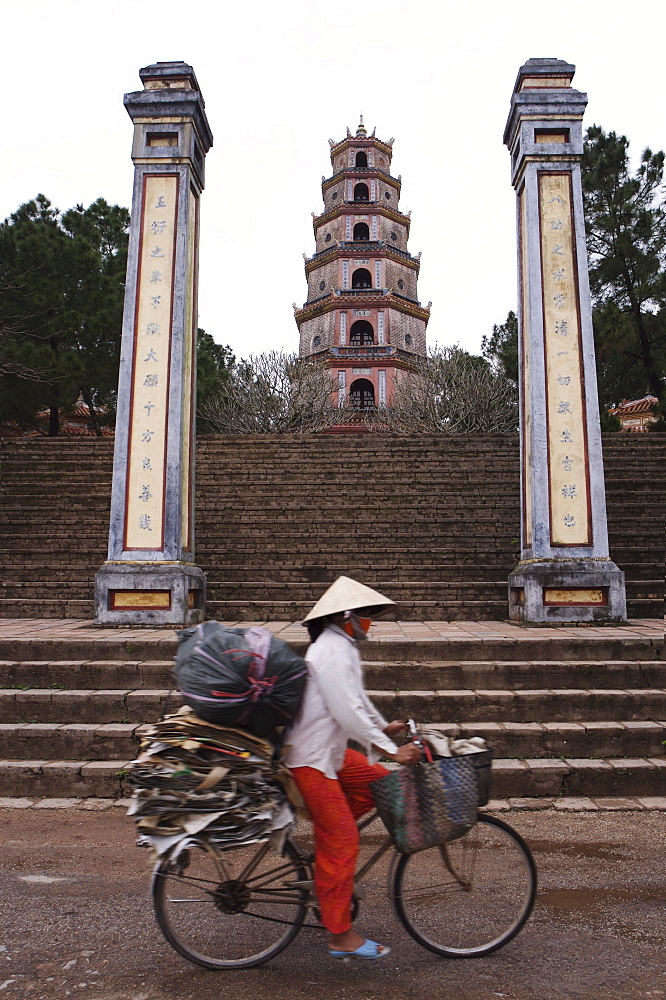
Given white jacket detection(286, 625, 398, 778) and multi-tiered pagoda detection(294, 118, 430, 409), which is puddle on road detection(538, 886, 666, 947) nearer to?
white jacket detection(286, 625, 398, 778)

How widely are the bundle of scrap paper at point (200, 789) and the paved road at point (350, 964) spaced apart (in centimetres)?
55

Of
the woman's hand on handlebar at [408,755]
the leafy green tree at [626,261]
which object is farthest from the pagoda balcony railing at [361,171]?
the woman's hand on handlebar at [408,755]

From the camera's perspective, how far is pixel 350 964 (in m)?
2.93

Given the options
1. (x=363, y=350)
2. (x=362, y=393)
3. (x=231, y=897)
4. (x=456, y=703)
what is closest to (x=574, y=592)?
(x=456, y=703)

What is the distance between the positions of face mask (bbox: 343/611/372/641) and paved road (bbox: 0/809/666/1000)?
1.30 meters

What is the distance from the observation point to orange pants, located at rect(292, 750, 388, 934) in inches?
111

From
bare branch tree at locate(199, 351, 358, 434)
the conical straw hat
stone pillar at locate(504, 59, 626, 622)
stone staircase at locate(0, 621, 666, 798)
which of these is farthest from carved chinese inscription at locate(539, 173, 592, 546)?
bare branch tree at locate(199, 351, 358, 434)

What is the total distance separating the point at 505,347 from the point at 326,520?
14835 mm

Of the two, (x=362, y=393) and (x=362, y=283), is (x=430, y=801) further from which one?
(x=362, y=283)

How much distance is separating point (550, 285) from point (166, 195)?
4.66 metres

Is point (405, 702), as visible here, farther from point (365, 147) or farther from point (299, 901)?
point (365, 147)

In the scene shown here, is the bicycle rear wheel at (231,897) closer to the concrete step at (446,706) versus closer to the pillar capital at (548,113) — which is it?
the concrete step at (446,706)

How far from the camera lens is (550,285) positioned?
854 centimetres

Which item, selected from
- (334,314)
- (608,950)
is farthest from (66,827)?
(334,314)
